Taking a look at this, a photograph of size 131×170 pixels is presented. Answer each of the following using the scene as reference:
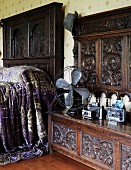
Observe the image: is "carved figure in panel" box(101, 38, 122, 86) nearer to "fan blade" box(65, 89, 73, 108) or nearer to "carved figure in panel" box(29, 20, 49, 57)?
"fan blade" box(65, 89, 73, 108)

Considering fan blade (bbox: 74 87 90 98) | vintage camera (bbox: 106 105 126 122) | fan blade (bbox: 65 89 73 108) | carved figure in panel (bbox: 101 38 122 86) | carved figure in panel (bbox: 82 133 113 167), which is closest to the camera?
carved figure in panel (bbox: 82 133 113 167)

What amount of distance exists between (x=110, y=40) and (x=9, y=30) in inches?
96.4

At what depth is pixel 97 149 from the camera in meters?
2.62

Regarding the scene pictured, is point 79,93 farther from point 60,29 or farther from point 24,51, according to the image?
point 24,51

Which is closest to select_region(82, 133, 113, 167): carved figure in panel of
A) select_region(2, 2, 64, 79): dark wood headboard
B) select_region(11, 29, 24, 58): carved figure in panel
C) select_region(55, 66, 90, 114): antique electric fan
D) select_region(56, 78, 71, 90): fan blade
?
select_region(55, 66, 90, 114): antique electric fan

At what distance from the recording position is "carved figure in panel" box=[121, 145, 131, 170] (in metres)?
2.29

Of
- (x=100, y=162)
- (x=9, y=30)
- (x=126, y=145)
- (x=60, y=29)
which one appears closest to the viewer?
(x=126, y=145)

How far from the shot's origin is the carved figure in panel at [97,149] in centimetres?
249

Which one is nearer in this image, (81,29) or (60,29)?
(81,29)

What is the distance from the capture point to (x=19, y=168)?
2852 mm

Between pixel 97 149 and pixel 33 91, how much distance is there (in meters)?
1.18

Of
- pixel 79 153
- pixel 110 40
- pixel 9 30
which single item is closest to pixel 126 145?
pixel 79 153

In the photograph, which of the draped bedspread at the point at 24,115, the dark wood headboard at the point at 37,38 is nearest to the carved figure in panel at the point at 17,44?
the dark wood headboard at the point at 37,38

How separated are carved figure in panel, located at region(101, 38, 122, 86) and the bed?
0.85 metres
